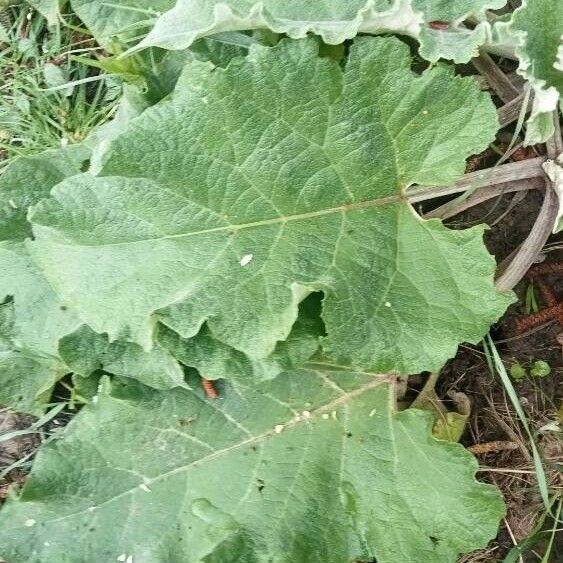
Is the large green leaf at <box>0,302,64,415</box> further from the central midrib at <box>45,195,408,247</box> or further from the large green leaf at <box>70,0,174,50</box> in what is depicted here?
the large green leaf at <box>70,0,174,50</box>

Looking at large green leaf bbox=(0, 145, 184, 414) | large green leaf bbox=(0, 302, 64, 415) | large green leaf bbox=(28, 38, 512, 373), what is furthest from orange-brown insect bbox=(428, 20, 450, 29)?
large green leaf bbox=(0, 302, 64, 415)

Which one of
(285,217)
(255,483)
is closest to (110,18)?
(285,217)

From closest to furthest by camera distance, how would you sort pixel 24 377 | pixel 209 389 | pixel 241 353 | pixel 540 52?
pixel 540 52, pixel 241 353, pixel 209 389, pixel 24 377

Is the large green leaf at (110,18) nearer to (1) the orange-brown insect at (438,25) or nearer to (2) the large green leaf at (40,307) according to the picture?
(2) the large green leaf at (40,307)

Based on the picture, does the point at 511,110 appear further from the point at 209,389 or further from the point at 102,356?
the point at 102,356

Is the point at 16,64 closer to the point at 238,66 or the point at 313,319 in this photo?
the point at 238,66
